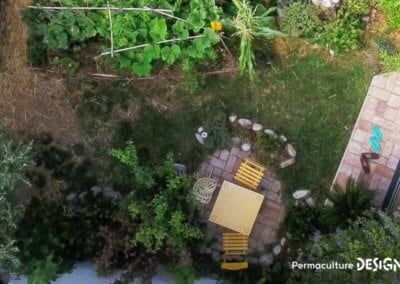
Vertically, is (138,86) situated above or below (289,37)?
below

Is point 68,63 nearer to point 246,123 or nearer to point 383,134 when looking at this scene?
point 246,123

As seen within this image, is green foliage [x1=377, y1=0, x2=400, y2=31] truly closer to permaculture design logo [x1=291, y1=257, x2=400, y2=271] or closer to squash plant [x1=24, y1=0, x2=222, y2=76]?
squash plant [x1=24, y1=0, x2=222, y2=76]

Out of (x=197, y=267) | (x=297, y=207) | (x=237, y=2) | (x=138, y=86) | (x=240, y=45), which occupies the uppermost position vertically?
(x=237, y=2)

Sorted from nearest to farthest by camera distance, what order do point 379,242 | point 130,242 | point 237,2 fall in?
point 379,242 < point 130,242 < point 237,2

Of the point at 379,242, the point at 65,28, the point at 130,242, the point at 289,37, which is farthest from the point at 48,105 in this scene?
the point at 379,242

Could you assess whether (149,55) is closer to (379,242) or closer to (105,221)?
(105,221)

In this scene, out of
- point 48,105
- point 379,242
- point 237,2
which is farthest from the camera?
point 48,105

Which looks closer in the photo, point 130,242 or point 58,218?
point 130,242

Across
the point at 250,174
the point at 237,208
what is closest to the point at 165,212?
the point at 237,208

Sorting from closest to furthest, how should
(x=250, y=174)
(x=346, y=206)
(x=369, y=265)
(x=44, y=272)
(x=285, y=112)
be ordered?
(x=369, y=265)
(x=44, y=272)
(x=346, y=206)
(x=250, y=174)
(x=285, y=112)
